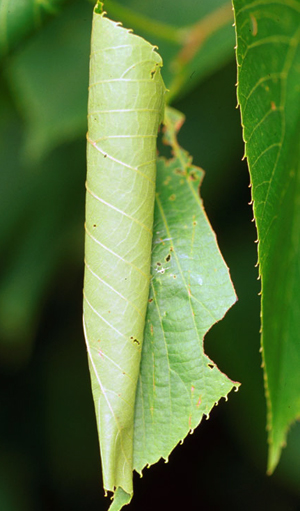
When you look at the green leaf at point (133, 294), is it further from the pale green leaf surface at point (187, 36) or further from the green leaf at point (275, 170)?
the pale green leaf surface at point (187, 36)

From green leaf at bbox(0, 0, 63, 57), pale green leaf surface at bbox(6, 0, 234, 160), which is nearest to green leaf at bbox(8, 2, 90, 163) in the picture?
pale green leaf surface at bbox(6, 0, 234, 160)

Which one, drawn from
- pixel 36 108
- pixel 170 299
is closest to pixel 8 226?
pixel 36 108

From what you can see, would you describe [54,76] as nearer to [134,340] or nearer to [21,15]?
[21,15]

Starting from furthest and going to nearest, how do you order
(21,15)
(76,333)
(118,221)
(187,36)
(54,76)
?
(76,333) < (54,76) < (187,36) < (21,15) < (118,221)

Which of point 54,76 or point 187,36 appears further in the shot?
point 54,76

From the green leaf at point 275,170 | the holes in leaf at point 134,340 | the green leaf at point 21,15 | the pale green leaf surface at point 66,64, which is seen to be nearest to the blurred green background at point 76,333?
the pale green leaf surface at point 66,64

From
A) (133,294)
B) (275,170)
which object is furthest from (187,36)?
(133,294)
